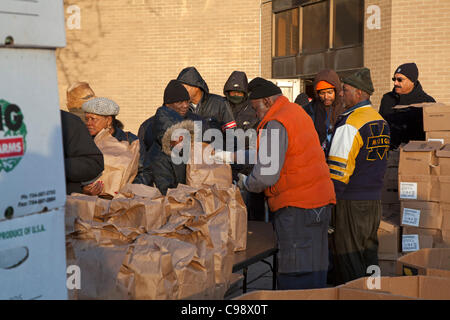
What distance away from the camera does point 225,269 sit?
259 centimetres

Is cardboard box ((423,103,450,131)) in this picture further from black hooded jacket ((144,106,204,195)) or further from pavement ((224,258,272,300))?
black hooded jacket ((144,106,204,195))

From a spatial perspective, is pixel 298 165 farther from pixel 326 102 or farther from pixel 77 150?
pixel 326 102

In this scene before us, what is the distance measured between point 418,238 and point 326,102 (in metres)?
1.78

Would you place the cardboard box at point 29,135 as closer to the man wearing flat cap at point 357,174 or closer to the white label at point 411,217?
the man wearing flat cap at point 357,174

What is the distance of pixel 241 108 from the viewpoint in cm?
631

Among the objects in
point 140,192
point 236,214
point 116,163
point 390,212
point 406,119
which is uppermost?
point 406,119

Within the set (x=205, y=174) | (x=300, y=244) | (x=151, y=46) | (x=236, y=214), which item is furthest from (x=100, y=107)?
(x=151, y=46)

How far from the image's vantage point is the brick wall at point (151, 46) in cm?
1404

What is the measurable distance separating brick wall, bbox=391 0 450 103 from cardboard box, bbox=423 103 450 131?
15.5ft

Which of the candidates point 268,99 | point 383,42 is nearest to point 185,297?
point 268,99

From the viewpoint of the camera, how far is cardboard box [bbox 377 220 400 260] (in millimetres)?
5793

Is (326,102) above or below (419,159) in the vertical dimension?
above

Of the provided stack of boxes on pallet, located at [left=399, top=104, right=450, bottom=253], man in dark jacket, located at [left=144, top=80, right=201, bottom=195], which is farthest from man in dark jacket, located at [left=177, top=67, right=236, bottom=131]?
stack of boxes on pallet, located at [left=399, top=104, right=450, bottom=253]

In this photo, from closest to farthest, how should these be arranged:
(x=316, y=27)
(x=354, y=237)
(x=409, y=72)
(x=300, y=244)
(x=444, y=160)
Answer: (x=300, y=244) → (x=354, y=237) → (x=444, y=160) → (x=409, y=72) → (x=316, y=27)
